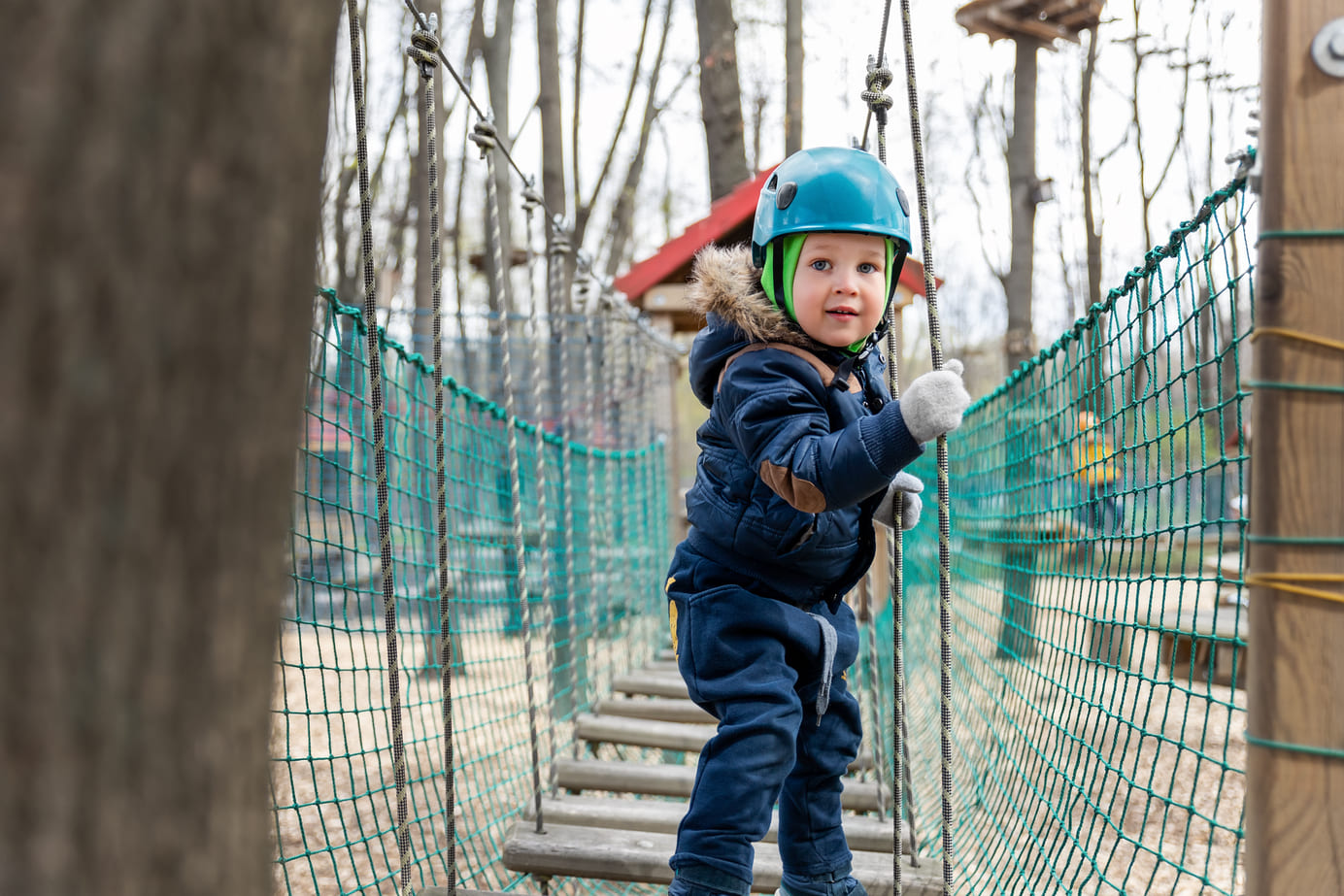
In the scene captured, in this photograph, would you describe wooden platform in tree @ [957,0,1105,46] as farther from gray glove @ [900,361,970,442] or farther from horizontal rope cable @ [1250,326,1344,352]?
horizontal rope cable @ [1250,326,1344,352]

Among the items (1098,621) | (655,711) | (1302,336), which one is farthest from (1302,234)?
(655,711)

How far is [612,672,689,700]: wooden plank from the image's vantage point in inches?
152

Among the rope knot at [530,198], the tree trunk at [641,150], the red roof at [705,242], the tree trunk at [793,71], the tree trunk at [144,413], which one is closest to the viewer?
the tree trunk at [144,413]

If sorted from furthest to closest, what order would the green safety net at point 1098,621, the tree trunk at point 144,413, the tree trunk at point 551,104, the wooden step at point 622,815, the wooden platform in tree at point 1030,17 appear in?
1. the tree trunk at point 551,104
2. the wooden platform in tree at point 1030,17
3. the wooden step at point 622,815
4. the green safety net at point 1098,621
5. the tree trunk at point 144,413

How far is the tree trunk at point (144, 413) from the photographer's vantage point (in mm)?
533

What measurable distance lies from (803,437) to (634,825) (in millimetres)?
1339

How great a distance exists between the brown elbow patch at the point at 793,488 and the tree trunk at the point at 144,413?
3.08 ft

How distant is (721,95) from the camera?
620 cm

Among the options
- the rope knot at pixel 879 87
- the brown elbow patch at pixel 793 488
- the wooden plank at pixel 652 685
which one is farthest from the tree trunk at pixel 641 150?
the brown elbow patch at pixel 793 488

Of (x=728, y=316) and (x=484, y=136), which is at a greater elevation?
(x=484, y=136)

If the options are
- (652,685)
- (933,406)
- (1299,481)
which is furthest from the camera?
(652,685)

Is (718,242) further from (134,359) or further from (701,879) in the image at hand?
(134,359)

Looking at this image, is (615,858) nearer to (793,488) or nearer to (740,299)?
(793,488)

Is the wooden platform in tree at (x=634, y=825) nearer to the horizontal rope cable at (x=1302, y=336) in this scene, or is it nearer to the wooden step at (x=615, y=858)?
the wooden step at (x=615, y=858)
